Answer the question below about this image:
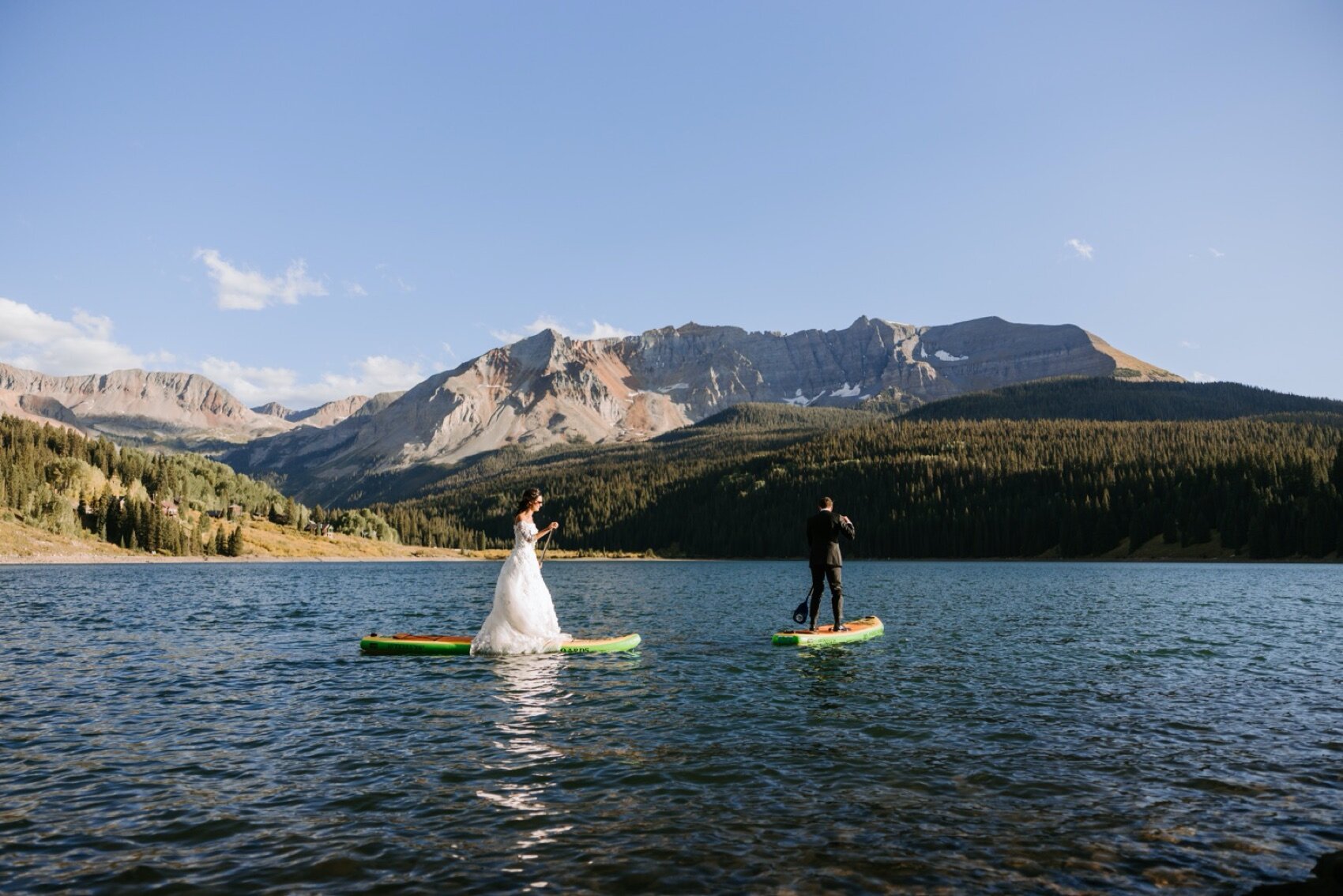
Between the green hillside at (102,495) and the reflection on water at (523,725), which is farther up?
the green hillside at (102,495)

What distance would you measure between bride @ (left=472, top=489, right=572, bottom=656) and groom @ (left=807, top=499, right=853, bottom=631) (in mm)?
10539

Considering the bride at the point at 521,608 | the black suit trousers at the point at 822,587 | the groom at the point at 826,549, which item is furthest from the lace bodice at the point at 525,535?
the black suit trousers at the point at 822,587

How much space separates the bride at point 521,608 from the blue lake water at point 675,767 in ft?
2.93

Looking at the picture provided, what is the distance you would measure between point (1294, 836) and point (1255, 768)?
4.08 metres

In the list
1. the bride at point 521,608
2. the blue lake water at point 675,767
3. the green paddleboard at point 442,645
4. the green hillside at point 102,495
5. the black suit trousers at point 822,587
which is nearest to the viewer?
the blue lake water at point 675,767

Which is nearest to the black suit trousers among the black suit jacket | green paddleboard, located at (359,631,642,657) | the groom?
the groom

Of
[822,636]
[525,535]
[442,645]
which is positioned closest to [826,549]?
[822,636]

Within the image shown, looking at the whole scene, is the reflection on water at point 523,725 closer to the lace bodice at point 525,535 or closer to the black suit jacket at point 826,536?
the lace bodice at point 525,535

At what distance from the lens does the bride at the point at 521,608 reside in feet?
97.3

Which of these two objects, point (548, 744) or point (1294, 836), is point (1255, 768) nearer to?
point (1294, 836)

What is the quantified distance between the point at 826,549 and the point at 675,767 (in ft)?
61.5

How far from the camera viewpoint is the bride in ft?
97.3

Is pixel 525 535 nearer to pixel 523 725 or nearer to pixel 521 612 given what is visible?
pixel 521 612

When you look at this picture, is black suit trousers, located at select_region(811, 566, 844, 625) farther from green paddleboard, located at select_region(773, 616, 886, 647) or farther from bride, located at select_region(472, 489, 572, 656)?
bride, located at select_region(472, 489, 572, 656)
